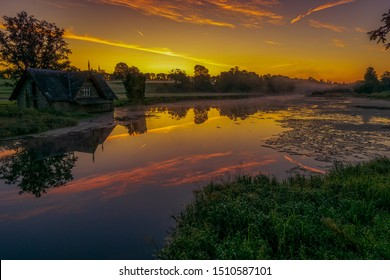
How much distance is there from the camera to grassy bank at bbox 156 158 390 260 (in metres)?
5.80

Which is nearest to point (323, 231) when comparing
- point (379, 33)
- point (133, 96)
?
point (379, 33)

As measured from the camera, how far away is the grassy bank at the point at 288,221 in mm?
5797

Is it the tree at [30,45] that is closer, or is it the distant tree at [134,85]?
the tree at [30,45]

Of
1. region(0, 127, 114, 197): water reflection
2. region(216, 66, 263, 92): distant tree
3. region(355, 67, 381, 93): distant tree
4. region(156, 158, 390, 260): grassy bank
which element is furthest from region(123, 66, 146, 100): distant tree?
region(355, 67, 381, 93): distant tree

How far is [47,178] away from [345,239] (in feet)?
37.0

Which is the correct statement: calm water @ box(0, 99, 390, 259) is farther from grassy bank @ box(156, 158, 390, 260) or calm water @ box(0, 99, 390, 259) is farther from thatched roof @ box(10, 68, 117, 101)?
thatched roof @ box(10, 68, 117, 101)

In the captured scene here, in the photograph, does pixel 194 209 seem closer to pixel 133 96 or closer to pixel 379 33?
pixel 379 33

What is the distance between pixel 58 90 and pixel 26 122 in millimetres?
12740

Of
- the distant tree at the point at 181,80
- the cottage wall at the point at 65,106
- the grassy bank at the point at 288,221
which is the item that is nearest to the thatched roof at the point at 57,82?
the cottage wall at the point at 65,106

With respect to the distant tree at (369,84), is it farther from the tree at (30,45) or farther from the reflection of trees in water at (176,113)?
the tree at (30,45)

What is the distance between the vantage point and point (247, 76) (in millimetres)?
118375

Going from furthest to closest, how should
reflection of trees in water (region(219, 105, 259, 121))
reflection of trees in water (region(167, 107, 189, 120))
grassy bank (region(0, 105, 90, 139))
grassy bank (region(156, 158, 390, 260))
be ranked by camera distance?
reflection of trees in water (region(167, 107, 189, 120))
reflection of trees in water (region(219, 105, 259, 121))
grassy bank (region(0, 105, 90, 139))
grassy bank (region(156, 158, 390, 260))

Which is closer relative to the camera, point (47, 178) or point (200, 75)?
point (47, 178)

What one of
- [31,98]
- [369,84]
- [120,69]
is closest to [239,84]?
[369,84]
